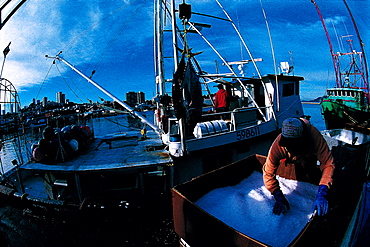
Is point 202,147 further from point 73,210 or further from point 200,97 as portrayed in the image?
point 73,210

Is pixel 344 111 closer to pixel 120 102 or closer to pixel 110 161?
pixel 120 102

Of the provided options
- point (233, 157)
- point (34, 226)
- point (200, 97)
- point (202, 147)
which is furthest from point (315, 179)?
point (34, 226)

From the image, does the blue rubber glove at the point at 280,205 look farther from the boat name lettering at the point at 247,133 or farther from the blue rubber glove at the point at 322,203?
the boat name lettering at the point at 247,133

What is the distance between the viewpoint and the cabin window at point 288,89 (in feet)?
49.4

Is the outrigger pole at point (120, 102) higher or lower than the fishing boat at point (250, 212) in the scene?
higher

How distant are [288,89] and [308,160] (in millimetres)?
12814

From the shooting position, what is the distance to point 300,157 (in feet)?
14.4

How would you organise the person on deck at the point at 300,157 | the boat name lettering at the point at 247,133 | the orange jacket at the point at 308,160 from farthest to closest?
the boat name lettering at the point at 247,133, the orange jacket at the point at 308,160, the person on deck at the point at 300,157

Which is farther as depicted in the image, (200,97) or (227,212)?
(200,97)

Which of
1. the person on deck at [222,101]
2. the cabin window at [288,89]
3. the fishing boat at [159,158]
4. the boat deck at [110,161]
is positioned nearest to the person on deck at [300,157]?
the fishing boat at [159,158]

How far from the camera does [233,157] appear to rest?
10.7m

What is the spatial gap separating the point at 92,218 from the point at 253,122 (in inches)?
391

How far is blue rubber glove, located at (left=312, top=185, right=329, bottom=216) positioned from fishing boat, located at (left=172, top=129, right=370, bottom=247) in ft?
0.37

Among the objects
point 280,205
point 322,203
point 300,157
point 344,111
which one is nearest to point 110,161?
point 280,205
